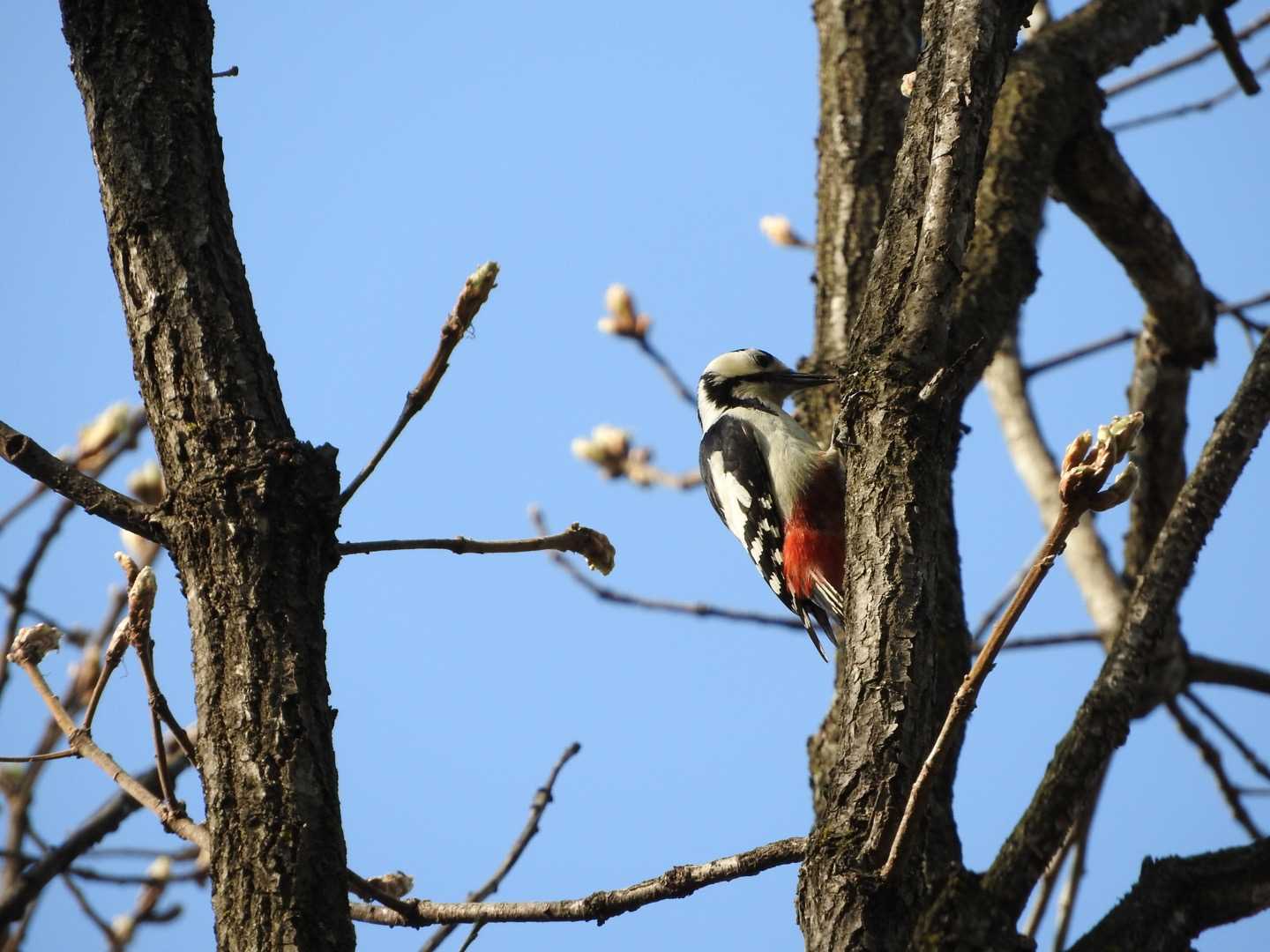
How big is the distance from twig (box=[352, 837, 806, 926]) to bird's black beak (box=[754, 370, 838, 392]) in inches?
82.4

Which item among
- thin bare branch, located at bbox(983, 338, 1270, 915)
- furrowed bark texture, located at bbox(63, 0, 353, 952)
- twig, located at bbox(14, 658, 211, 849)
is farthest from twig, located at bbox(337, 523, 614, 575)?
thin bare branch, located at bbox(983, 338, 1270, 915)

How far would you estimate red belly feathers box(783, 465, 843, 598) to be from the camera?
439cm

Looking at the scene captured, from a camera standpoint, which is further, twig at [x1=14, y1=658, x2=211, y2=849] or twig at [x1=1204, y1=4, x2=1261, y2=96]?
twig at [x1=1204, y1=4, x2=1261, y2=96]

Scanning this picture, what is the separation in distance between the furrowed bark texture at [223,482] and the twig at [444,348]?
0.08 metres

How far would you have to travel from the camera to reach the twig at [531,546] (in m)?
2.10

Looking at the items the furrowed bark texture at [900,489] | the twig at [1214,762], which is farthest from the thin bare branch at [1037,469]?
the furrowed bark texture at [900,489]

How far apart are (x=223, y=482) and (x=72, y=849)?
1485 mm

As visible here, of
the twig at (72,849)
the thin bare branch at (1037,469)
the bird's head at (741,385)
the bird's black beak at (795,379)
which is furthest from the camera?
the thin bare branch at (1037,469)

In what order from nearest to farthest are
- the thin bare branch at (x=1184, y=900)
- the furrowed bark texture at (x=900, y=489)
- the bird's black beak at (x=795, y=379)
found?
the furrowed bark texture at (x=900, y=489) < the thin bare branch at (x=1184, y=900) < the bird's black beak at (x=795, y=379)

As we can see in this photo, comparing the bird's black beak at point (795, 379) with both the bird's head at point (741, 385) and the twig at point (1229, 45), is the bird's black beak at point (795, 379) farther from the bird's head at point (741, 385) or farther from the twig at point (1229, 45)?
the twig at point (1229, 45)

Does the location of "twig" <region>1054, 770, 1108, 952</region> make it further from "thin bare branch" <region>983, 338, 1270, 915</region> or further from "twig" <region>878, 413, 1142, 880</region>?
"twig" <region>878, 413, 1142, 880</region>

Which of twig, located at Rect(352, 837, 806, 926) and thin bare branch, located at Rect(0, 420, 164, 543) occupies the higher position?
thin bare branch, located at Rect(0, 420, 164, 543)

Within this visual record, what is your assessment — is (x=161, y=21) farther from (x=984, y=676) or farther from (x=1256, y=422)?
(x=1256, y=422)

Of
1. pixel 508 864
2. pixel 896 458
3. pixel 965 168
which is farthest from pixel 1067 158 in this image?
pixel 508 864
